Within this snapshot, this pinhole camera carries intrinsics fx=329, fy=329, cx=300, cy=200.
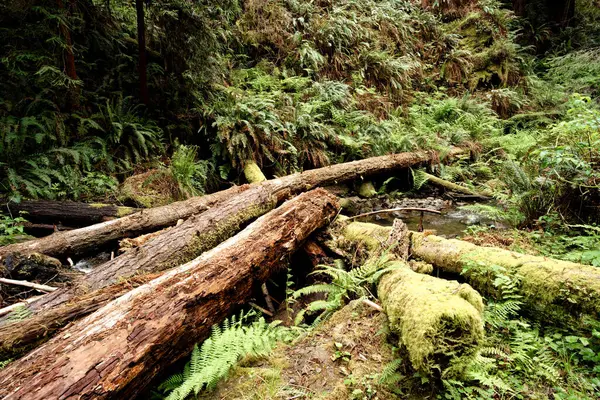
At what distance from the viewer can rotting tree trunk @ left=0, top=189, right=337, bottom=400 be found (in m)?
1.83

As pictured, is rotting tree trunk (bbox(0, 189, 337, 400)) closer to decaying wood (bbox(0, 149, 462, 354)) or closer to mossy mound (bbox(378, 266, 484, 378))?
decaying wood (bbox(0, 149, 462, 354))

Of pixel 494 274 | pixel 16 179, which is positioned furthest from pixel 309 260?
pixel 16 179

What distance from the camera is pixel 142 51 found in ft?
22.9

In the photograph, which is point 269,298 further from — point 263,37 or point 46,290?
point 263,37

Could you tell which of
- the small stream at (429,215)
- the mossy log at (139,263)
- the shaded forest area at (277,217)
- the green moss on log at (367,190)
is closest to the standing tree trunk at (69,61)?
the shaded forest area at (277,217)

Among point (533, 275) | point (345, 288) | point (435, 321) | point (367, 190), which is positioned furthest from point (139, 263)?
point (367, 190)

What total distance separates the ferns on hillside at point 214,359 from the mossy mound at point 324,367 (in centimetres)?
10

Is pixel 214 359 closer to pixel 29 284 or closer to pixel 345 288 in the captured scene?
pixel 345 288

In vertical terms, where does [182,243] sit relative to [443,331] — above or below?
above

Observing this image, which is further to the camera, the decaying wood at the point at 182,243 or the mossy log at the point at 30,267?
the mossy log at the point at 30,267

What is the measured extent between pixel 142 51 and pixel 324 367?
7273 mm

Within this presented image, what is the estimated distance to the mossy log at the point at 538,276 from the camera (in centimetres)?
245

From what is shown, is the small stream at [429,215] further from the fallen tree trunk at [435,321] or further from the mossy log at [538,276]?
the fallen tree trunk at [435,321]

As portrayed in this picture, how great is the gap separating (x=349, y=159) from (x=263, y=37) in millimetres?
Answer: 5653
